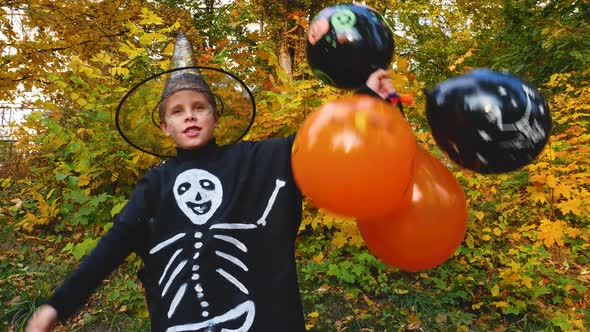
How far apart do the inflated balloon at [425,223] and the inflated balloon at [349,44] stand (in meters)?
0.31

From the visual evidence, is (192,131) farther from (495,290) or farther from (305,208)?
(495,290)

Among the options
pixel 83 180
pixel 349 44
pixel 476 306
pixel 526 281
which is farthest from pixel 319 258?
pixel 349 44

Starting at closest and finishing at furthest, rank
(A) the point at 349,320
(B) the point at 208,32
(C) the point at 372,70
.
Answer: (C) the point at 372,70 → (A) the point at 349,320 → (B) the point at 208,32

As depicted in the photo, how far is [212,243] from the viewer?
1.42 metres

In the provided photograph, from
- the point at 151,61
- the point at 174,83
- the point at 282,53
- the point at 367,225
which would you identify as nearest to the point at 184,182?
the point at 174,83

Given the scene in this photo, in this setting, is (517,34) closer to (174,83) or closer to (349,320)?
(349,320)

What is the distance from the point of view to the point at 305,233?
4.05m

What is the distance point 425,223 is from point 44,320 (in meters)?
1.28

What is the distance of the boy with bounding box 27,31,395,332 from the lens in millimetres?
1384

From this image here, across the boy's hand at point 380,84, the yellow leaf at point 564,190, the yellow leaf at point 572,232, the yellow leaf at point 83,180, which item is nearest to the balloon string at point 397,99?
the boy's hand at point 380,84

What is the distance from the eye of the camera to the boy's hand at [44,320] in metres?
1.38

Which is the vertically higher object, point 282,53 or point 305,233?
point 282,53

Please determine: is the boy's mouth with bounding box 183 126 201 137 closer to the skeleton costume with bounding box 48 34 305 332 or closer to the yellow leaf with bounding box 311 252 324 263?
the skeleton costume with bounding box 48 34 305 332

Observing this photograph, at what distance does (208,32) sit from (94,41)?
8.31m
